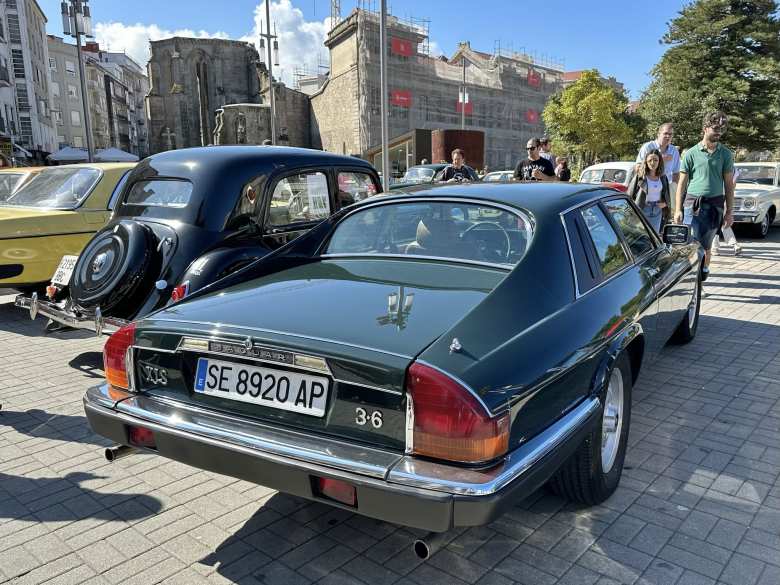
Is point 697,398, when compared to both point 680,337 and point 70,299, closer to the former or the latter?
point 680,337

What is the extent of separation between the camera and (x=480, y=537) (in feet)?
8.87

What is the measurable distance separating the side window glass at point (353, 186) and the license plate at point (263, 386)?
13.4ft

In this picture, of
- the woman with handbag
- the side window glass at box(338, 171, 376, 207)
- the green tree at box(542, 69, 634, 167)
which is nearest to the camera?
the side window glass at box(338, 171, 376, 207)

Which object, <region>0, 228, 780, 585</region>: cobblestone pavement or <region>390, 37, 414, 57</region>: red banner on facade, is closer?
<region>0, 228, 780, 585</region>: cobblestone pavement

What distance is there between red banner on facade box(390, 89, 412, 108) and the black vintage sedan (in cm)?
5515

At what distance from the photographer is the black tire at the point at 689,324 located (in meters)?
5.35

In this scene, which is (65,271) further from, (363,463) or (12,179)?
(363,463)

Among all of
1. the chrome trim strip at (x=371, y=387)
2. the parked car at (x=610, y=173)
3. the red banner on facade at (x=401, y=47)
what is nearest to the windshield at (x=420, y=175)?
the parked car at (x=610, y=173)

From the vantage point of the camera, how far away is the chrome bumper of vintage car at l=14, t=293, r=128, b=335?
4.60 meters

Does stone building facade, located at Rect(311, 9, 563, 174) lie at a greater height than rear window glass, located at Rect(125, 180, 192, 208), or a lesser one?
greater

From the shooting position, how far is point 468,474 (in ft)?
6.42

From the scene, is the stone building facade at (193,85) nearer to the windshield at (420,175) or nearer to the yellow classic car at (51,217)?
the windshield at (420,175)

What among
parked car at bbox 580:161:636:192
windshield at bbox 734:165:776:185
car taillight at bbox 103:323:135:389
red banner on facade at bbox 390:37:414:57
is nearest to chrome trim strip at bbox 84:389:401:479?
car taillight at bbox 103:323:135:389

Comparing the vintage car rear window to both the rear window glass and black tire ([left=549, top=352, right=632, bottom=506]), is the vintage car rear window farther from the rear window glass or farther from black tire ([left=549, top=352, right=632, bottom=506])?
the rear window glass
